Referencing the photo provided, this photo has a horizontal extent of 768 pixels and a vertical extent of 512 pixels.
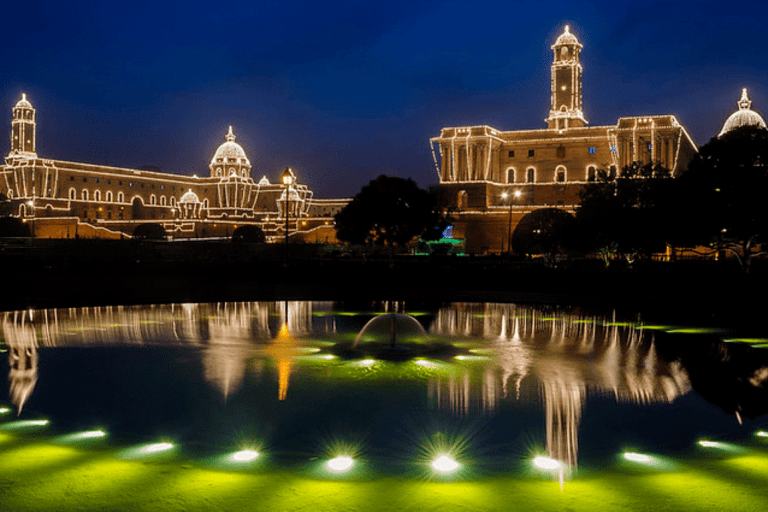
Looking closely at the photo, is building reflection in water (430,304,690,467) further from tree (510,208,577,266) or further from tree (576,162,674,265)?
tree (510,208,577,266)

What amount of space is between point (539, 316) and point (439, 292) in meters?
7.41

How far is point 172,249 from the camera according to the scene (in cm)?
4194

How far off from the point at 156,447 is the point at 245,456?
2.91 feet

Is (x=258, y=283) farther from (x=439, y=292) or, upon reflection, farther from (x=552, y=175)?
(x=552, y=175)

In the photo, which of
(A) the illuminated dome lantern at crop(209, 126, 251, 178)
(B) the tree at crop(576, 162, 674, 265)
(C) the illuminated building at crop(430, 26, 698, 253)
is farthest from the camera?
(A) the illuminated dome lantern at crop(209, 126, 251, 178)

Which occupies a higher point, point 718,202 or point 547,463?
point 718,202

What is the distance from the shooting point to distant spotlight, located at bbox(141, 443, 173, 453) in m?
6.42

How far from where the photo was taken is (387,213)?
5494 centimetres

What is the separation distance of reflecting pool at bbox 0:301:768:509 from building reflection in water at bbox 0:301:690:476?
0.05 metres

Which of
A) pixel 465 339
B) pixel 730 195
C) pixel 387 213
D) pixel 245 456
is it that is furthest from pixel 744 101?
pixel 245 456

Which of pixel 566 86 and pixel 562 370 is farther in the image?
pixel 566 86

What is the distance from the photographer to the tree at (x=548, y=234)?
129 ft

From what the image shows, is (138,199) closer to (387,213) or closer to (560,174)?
(560,174)

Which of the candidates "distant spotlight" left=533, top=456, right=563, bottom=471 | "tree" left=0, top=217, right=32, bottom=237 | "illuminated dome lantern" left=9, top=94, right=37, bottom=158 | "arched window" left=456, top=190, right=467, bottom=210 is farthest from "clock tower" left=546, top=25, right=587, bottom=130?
"distant spotlight" left=533, top=456, right=563, bottom=471
